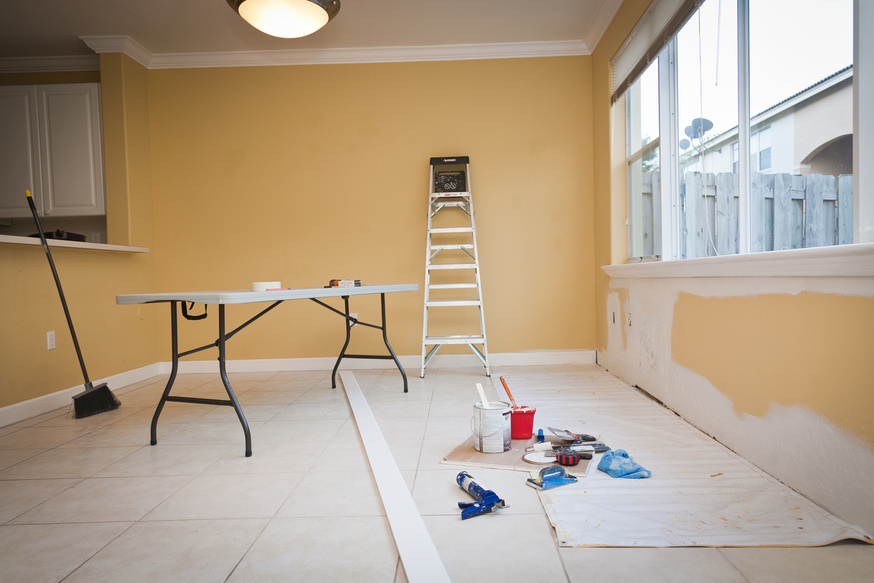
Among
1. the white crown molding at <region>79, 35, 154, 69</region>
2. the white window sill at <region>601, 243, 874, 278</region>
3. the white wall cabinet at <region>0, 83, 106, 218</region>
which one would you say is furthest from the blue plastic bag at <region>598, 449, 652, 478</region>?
the white crown molding at <region>79, 35, 154, 69</region>

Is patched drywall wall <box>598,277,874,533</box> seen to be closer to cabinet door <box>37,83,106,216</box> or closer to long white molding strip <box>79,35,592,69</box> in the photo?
long white molding strip <box>79,35,592,69</box>

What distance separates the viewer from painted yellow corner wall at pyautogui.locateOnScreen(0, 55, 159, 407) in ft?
9.28

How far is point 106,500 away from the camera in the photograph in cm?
174

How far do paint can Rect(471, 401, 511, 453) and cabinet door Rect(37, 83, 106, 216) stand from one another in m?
3.52

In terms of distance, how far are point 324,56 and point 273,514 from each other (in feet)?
12.0

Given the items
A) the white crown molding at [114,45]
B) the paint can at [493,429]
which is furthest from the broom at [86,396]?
the paint can at [493,429]

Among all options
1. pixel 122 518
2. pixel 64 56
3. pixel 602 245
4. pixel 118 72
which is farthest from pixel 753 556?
pixel 64 56

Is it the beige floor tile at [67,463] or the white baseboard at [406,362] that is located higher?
the white baseboard at [406,362]

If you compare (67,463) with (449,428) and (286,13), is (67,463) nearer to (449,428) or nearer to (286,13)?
(449,428)

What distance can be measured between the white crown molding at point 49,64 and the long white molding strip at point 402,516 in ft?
12.8

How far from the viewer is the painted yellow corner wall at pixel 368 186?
4.05 m

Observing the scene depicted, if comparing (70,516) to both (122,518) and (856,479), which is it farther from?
(856,479)

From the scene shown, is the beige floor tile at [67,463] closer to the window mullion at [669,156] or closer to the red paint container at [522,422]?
the red paint container at [522,422]

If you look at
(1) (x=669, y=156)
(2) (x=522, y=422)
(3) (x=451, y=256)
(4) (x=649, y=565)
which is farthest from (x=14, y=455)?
(1) (x=669, y=156)
